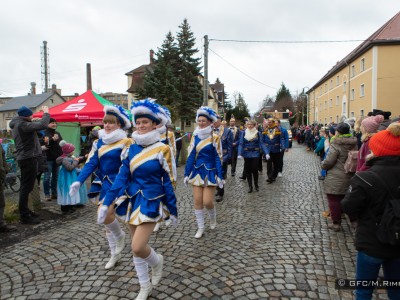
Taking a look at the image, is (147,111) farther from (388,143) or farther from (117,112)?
(388,143)

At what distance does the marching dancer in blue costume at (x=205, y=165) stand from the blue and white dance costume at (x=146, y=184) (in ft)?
6.33

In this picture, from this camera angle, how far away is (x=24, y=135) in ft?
19.7

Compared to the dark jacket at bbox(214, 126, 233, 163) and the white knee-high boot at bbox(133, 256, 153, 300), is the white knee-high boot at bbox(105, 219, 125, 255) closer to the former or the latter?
the white knee-high boot at bbox(133, 256, 153, 300)

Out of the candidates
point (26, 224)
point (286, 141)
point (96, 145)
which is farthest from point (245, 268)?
point (286, 141)

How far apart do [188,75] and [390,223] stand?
1437 inches

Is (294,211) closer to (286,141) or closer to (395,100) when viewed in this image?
(286,141)

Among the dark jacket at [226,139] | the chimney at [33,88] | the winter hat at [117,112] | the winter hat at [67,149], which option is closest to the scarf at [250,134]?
the dark jacket at [226,139]

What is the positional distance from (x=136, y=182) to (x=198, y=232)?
2.16 meters

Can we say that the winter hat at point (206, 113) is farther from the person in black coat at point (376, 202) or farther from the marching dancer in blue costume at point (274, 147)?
the marching dancer in blue costume at point (274, 147)

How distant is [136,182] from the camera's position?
10.9ft

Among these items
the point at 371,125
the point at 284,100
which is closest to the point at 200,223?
the point at 371,125

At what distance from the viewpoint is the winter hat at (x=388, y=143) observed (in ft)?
8.20

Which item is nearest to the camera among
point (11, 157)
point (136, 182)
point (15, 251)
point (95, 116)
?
point (136, 182)

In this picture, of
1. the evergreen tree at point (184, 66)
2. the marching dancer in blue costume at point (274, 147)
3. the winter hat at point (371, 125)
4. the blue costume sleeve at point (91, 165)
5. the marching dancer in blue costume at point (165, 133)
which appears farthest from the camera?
the evergreen tree at point (184, 66)
